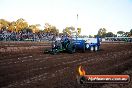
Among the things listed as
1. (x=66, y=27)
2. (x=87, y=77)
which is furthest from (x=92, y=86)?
(x=66, y=27)

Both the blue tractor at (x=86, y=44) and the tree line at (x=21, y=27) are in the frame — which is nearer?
the blue tractor at (x=86, y=44)

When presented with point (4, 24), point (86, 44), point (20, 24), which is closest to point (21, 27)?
point (20, 24)

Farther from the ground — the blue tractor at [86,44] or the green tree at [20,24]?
the green tree at [20,24]

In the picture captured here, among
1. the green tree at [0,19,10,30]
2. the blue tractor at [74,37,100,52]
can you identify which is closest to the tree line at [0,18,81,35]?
the green tree at [0,19,10,30]

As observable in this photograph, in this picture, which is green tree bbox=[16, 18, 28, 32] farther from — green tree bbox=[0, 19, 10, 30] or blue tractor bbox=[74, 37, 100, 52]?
blue tractor bbox=[74, 37, 100, 52]

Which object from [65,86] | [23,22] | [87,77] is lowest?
[65,86]

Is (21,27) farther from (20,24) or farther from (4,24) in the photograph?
(4,24)

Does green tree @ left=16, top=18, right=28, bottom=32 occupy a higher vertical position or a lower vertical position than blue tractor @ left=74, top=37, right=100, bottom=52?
higher

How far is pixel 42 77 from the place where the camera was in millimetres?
10445

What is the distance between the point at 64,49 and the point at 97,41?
6768mm

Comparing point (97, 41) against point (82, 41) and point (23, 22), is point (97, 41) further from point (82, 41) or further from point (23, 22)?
point (23, 22)

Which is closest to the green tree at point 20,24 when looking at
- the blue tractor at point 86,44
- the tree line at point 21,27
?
the tree line at point 21,27

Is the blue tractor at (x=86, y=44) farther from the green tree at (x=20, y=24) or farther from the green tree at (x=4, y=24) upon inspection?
the green tree at (x=4, y=24)

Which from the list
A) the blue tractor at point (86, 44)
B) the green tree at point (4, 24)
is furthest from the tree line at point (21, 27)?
the blue tractor at point (86, 44)
